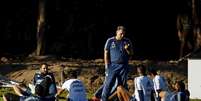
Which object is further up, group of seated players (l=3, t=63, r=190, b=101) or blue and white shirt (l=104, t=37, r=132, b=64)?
blue and white shirt (l=104, t=37, r=132, b=64)

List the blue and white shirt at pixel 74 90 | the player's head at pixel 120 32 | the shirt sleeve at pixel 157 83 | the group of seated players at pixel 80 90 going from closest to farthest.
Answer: the group of seated players at pixel 80 90
the blue and white shirt at pixel 74 90
the player's head at pixel 120 32
the shirt sleeve at pixel 157 83

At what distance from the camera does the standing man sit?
20.4 metres

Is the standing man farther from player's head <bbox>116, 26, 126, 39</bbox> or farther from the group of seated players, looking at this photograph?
the group of seated players

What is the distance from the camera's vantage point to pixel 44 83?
17.7 metres

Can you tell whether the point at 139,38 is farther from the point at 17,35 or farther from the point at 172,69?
the point at 172,69

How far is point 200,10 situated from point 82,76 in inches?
298

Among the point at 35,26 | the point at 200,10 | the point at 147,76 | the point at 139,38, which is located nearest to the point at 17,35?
the point at 35,26

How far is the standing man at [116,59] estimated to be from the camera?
20375 millimetres

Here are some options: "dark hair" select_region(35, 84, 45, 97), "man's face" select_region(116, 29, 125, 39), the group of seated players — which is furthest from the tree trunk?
"dark hair" select_region(35, 84, 45, 97)

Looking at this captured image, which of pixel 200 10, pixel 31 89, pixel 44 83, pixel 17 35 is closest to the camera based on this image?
pixel 44 83

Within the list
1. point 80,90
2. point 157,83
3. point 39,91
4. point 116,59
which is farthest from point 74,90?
point 157,83

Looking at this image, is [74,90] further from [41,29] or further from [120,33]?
[41,29]

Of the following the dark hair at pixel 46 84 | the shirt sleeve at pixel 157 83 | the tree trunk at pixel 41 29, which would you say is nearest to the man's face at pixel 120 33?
the shirt sleeve at pixel 157 83

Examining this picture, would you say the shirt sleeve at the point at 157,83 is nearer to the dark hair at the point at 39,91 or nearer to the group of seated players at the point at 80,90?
the group of seated players at the point at 80,90
